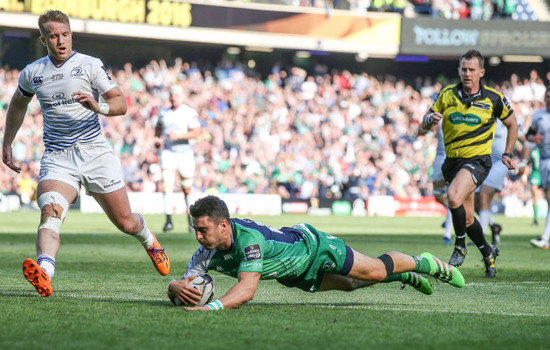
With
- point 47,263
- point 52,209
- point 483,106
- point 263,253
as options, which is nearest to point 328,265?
point 263,253

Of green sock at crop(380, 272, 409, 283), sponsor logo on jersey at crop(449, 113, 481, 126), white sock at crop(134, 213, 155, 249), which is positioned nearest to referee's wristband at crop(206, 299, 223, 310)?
green sock at crop(380, 272, 409, 283)

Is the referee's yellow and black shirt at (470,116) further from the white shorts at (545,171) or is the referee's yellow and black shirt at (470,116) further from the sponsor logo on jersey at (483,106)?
the white shorts at (545,171)

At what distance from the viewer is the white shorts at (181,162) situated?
58.5ft

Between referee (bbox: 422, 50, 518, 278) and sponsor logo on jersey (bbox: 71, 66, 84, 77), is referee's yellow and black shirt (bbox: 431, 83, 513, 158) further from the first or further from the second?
sponsor logo on jersey (bbox: 71, 66, 84, 77)

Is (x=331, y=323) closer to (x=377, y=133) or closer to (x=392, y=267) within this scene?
(x=392, y=267)

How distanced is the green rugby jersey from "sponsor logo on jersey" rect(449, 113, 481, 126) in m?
3.96

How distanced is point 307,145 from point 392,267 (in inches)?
1094

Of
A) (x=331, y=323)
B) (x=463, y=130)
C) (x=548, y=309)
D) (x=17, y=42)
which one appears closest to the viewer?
(x=331, y=323)

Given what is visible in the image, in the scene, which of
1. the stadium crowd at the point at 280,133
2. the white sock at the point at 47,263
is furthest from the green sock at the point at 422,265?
the stadium crowd at the point at 280,133

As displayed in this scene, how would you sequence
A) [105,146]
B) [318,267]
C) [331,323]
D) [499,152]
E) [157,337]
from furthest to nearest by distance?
[499,152] → [105,146] → [318,267] → [331,323] → [157,337]

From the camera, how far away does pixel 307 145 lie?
34.8 metres

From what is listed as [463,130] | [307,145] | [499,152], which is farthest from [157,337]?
[307,145]

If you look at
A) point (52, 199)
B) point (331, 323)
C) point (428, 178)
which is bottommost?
point (428, 178)

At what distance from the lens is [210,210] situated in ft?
20.9
